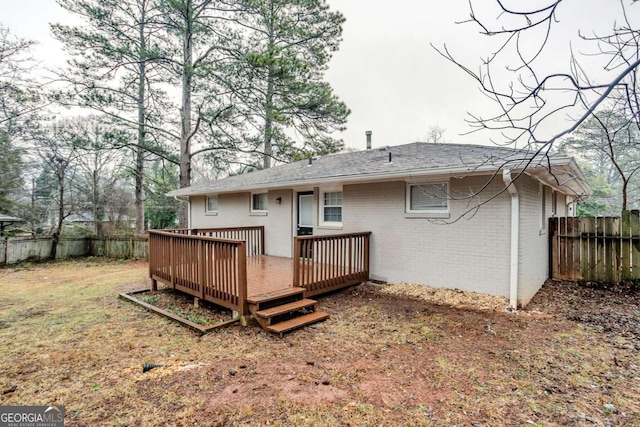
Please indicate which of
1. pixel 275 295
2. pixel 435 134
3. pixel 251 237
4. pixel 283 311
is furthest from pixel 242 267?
pixel 435 134

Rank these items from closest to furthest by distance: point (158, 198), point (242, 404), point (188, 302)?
1. point (242, 404)
2. point (188, 302)
3. point (158, 198)

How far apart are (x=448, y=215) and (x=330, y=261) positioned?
2.56 meters

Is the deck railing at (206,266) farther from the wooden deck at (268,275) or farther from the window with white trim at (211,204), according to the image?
the window with white trim at (211,204)

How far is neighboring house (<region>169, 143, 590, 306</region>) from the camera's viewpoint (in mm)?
5238

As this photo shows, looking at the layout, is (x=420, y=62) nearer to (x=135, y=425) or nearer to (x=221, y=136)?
(x=221, y=136)

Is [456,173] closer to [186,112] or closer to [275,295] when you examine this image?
[275,295]

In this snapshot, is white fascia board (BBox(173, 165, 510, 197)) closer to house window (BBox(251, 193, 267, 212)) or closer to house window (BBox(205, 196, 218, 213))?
house window (BBox(251, 193, 267, 212))

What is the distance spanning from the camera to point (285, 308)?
15.3ft

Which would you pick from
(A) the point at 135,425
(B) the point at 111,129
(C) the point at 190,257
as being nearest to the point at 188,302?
(C) the point at 190,257

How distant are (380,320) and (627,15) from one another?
4300 mm

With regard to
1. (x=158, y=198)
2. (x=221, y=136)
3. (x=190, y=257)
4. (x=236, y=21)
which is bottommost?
(x=190, y=257)

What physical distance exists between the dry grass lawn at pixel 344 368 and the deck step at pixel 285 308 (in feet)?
0.97

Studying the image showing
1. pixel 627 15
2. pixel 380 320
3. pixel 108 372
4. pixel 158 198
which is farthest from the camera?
pixel 158 198

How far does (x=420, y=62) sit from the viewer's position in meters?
9.06
